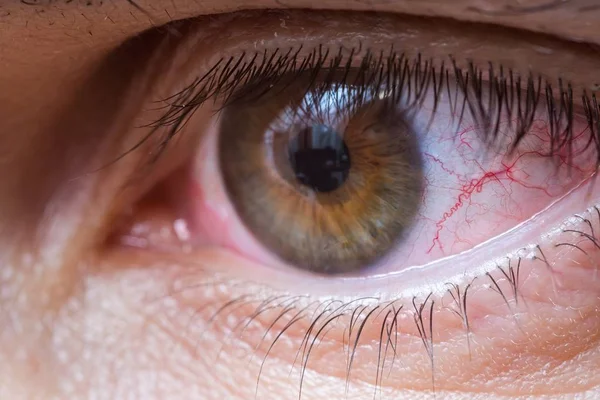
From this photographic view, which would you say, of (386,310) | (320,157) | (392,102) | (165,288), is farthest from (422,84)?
(165,288)

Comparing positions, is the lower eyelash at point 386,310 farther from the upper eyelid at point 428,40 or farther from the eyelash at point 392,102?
the upper eyelid at point 428,40

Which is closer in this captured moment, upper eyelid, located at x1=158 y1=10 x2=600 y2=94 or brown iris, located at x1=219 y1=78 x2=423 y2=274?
upper eyelid, located at x1=158 y1=10 x2=600 y2=94

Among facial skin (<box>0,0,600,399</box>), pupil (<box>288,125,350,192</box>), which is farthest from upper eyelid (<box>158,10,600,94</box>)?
pupil (<box>288,125,350,192</box>)

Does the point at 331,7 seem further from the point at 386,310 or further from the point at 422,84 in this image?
the point at 386,310

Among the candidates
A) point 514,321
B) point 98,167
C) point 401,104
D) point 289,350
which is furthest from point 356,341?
point 98,167

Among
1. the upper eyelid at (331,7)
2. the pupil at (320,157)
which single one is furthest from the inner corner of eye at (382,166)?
the upper eyelid at (331,7)

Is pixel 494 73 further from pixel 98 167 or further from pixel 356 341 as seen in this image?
pixel 98 167

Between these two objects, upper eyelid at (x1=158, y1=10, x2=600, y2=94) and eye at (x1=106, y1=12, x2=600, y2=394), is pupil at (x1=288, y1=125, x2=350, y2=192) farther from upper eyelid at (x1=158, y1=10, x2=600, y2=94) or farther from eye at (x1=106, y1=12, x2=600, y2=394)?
upper eyelid at (x1=158, y1=10, x2=600, y2=94)
